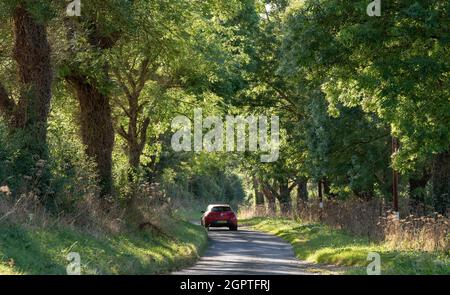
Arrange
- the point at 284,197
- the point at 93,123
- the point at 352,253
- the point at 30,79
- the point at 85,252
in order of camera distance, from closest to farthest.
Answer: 1. the point at 85,252
2. the point at 30,79
3. the point at 352,253
4. the point at 93,123
5. the point at 284,197

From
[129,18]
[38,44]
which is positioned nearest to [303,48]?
[129,18]

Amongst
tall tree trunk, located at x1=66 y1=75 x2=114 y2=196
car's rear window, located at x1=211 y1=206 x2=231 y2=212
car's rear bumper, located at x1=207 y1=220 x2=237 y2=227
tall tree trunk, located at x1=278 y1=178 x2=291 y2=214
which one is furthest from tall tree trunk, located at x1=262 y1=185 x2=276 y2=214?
tall tree trunk, located at x1=66 y1=75 x2=114 y2=196

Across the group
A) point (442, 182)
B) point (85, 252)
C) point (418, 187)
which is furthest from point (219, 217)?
point (85, 252)

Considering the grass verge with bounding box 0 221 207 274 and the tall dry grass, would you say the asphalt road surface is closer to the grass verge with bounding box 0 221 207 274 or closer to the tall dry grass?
the grass verge with bounding box 0 221 207 274

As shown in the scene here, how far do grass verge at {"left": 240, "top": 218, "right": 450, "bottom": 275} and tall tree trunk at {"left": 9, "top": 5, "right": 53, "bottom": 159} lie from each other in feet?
29.9

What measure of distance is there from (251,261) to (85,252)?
8807 millimetres

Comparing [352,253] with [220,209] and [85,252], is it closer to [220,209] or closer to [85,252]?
[85,252]

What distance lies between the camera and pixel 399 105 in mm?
22578

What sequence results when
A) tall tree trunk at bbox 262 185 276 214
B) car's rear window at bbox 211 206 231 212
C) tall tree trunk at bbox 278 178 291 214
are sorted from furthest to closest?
tall tree trunk at bbox 262 185 276 214 < tall tree trunk at bbox 278 178 291 214 < car's rear window at bbox 211 206 231 212

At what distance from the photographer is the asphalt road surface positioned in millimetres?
Result: 20266

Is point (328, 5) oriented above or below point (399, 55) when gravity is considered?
above

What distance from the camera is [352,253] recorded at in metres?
23.2
